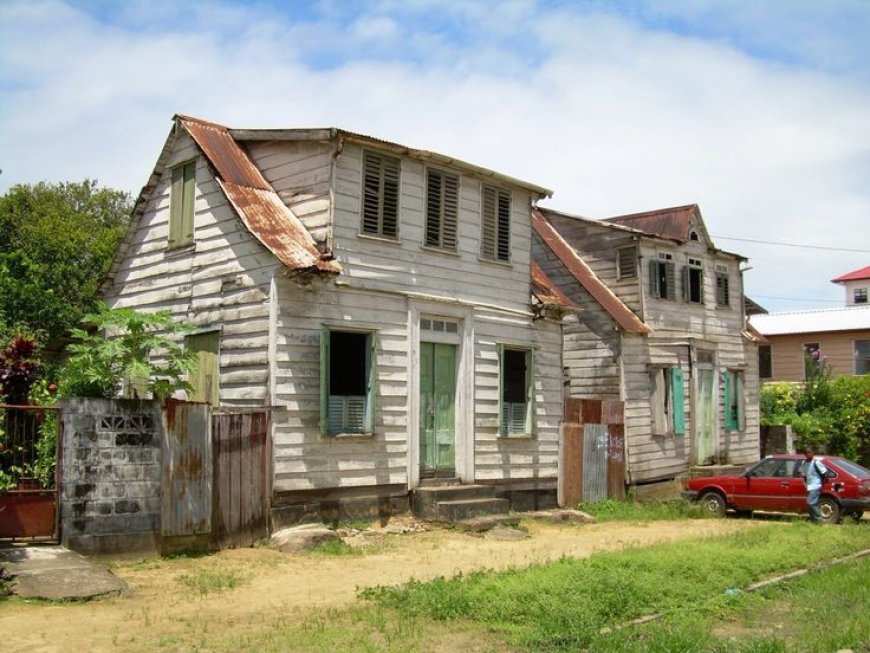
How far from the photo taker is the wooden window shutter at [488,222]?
18.1m

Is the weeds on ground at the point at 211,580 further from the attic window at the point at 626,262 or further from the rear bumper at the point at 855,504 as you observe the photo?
the attic window at the point at 626,262

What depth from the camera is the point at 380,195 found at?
52.9 feet

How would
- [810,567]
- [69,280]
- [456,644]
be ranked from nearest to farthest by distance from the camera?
1. [456,644]
2. [810,567]
3. [69,280]

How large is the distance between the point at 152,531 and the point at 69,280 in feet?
79.5

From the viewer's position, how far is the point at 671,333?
23.9 m

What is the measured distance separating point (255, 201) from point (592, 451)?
9.31 m

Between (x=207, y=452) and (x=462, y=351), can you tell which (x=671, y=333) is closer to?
(x=462, y=351)

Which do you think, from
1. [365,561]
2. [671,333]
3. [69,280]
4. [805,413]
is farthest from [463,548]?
[69,280]

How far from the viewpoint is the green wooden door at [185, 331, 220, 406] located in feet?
50.1

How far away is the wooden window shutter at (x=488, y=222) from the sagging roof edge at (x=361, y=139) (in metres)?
0.34

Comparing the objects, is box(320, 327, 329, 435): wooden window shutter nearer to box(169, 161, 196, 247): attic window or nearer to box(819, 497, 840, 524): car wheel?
box(169, 161, 196, 247): attic window

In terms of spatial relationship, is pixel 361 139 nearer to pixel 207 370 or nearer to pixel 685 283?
pixel 207 370

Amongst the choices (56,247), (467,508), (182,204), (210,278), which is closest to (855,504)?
(467,508)

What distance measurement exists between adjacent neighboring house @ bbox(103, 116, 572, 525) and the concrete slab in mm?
3866
